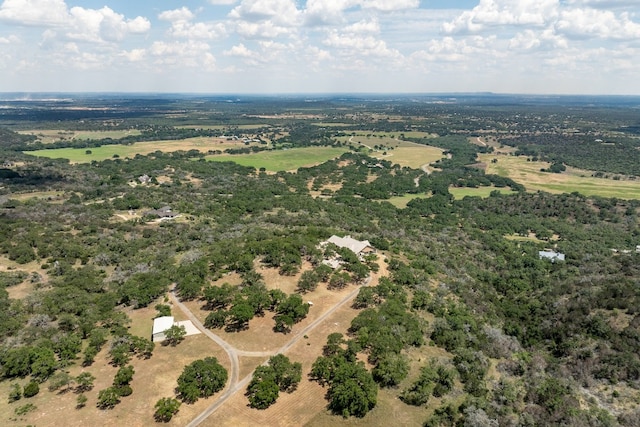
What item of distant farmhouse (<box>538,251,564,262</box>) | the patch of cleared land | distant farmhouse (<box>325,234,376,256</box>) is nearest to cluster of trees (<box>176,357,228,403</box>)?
the patch of cleared land

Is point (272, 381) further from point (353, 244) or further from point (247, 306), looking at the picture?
point (353, 244)

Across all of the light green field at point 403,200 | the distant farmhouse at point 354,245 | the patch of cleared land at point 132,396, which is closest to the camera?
the patch of cleared land at point 132,396

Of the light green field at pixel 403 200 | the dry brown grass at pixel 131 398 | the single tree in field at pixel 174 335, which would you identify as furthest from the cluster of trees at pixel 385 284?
the light green field at pixel 403 200

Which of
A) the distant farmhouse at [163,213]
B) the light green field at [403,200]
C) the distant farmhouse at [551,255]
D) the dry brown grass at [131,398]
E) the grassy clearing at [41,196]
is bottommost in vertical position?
the light green field at [403,200]

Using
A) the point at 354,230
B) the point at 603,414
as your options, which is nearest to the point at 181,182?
the point at 354,230

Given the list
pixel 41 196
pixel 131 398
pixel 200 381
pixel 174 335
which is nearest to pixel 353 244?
pixel 174 335

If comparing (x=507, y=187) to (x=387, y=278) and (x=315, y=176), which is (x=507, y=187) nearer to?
(x=315, y=176)

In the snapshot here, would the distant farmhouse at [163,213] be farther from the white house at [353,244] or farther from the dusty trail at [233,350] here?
the white house at [353,244]

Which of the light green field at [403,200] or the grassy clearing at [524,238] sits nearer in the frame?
the grassy clearing at [524,238]

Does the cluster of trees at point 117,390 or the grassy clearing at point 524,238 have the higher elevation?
the cluster of trees at point 117,390
